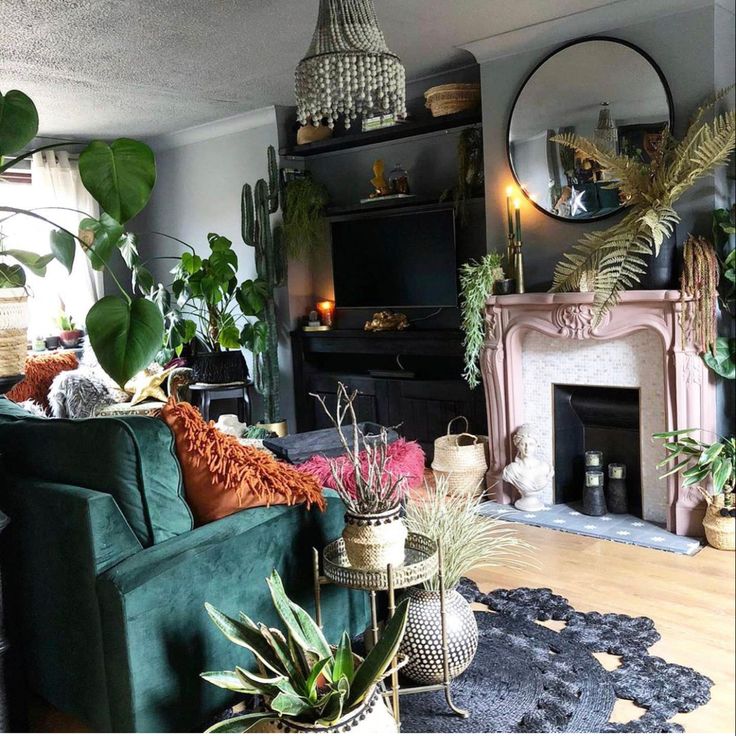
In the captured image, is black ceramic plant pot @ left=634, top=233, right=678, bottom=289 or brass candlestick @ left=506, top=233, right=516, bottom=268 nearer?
black ceramic plant pot @ left=634, top=233, right=678, bottom=289

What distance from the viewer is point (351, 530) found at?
188 centimetres

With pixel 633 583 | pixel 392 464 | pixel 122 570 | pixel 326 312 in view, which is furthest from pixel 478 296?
pixel 122 570

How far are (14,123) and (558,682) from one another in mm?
2021

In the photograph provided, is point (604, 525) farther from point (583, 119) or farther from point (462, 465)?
point (583, 119)

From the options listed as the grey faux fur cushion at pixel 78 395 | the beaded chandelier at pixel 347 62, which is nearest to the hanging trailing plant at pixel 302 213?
the grey faux fur cushion at pixel 78 395

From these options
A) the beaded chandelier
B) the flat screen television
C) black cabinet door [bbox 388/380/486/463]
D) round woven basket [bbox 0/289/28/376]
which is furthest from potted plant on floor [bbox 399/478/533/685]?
the flat screen television

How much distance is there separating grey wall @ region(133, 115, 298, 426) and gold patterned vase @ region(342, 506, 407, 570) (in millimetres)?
3787

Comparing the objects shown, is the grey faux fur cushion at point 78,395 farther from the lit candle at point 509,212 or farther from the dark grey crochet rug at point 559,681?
the dark grey crochet rug at point 559,681

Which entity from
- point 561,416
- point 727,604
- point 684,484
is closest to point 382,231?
point 561,416

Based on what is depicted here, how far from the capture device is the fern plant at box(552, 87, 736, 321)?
3184 millimetres

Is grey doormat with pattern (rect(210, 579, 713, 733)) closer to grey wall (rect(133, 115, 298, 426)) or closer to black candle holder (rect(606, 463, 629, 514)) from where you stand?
black candle holder (rect(606, 463, 629, 514))

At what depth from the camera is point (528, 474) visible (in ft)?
12.5

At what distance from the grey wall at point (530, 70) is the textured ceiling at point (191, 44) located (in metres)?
0.22

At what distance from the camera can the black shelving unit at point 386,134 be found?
4504mm
